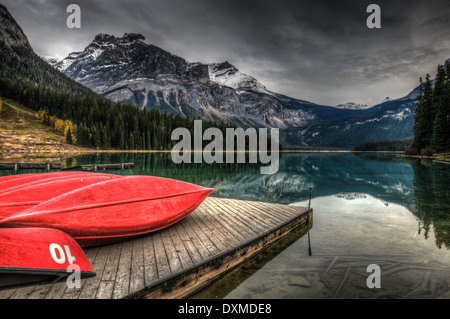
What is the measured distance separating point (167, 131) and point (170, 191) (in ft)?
326

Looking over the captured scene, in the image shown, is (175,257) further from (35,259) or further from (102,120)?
(102,120)

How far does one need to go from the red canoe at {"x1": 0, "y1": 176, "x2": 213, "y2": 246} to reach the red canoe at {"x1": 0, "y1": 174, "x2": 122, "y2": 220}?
→ 61 centimetres

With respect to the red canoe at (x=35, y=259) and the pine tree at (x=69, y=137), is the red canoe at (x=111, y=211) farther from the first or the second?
the pine tree at (x=69, y=137)

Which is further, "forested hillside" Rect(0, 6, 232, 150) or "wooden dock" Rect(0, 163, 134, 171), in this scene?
"forested hillside" Rect(0, 6, 232, 150)

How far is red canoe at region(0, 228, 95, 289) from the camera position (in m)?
3.82

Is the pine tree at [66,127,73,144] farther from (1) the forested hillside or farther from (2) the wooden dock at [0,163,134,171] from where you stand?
(2) the wooden dock at [0,163,134,171]

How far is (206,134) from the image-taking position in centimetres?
10806

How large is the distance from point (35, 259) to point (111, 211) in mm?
1806

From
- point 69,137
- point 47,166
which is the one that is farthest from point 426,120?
point 69,137

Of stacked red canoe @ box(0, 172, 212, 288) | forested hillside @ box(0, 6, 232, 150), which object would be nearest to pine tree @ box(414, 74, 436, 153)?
stacked red canoe @ box(0, 172, 212, 288)

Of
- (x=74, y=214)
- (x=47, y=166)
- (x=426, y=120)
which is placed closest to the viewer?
(x=74, y=214)

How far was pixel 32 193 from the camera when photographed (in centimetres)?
587
